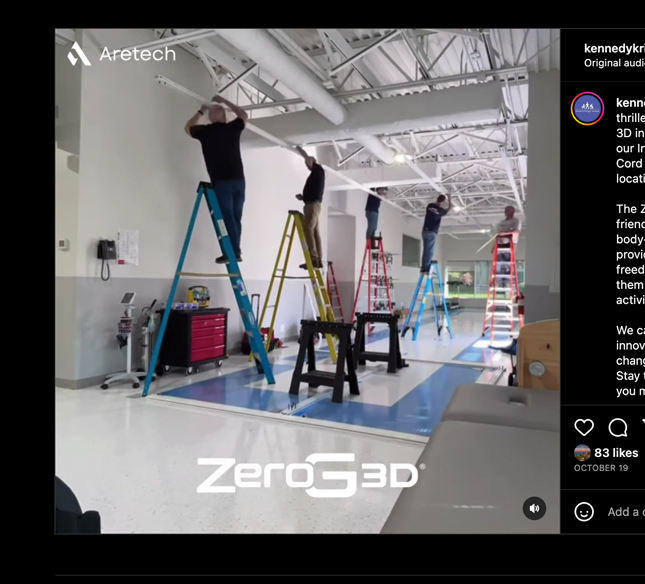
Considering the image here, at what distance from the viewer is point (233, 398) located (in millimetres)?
3049

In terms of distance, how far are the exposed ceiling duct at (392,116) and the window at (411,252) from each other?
7999 millimetres

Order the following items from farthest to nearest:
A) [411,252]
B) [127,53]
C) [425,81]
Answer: [411,252], [425,81], [127,53]

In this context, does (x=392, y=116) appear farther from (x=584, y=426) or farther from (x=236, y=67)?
(x=584, y=426)

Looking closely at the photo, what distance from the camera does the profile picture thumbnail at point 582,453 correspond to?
2.95ft

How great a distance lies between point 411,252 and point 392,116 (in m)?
9.42

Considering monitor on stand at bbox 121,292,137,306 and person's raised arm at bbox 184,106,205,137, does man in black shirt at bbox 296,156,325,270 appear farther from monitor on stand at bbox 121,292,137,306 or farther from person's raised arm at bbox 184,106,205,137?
monitor on stand at bbox 121,292,137,306

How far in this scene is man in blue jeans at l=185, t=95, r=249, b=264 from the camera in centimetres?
369

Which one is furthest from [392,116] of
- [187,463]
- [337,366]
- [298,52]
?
[187,463]

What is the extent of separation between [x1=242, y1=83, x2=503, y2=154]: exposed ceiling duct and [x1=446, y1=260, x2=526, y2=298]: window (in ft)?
39.4

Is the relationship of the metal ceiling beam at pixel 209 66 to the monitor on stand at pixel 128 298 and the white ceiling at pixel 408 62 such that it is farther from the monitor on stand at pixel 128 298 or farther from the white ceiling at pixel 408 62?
the monitor on stand at pixel 128 298

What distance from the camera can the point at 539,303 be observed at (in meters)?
2.90

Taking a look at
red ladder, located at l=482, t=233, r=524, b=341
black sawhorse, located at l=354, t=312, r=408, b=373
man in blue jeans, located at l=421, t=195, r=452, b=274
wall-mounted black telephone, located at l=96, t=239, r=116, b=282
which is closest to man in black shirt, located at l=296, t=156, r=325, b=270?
black sawhorse, located at l=354, t=312, r=408, b=373
